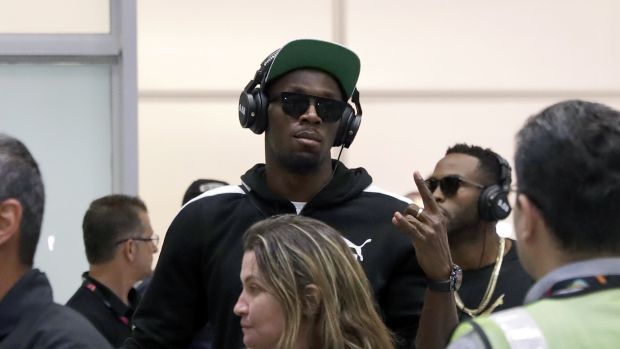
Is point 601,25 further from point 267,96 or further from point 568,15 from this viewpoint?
point 267,96

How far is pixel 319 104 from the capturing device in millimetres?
4121

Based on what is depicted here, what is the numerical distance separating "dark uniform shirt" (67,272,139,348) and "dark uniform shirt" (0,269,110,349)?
9.68 feet

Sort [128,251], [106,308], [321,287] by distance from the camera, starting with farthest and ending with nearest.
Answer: [128,251]
[106,308]
[321,287]

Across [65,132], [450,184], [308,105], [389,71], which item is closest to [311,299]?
[308,105]

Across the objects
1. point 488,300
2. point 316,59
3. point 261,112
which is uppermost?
point 316,59

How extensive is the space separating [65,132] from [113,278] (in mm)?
1687

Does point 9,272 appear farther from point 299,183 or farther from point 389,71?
point 389,71

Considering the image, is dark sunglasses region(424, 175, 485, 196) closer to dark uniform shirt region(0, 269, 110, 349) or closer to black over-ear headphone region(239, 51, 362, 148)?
black over-ear headphone region(239, 51, 362, 148)

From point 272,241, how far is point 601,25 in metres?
5.10

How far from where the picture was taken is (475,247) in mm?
5242

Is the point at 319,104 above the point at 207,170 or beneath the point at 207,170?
above

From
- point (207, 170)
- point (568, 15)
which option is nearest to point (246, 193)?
point (207, 170)

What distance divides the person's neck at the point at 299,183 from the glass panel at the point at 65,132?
13.1 feet

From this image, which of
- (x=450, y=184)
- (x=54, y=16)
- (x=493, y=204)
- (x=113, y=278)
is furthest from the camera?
(x=54, y=16)
